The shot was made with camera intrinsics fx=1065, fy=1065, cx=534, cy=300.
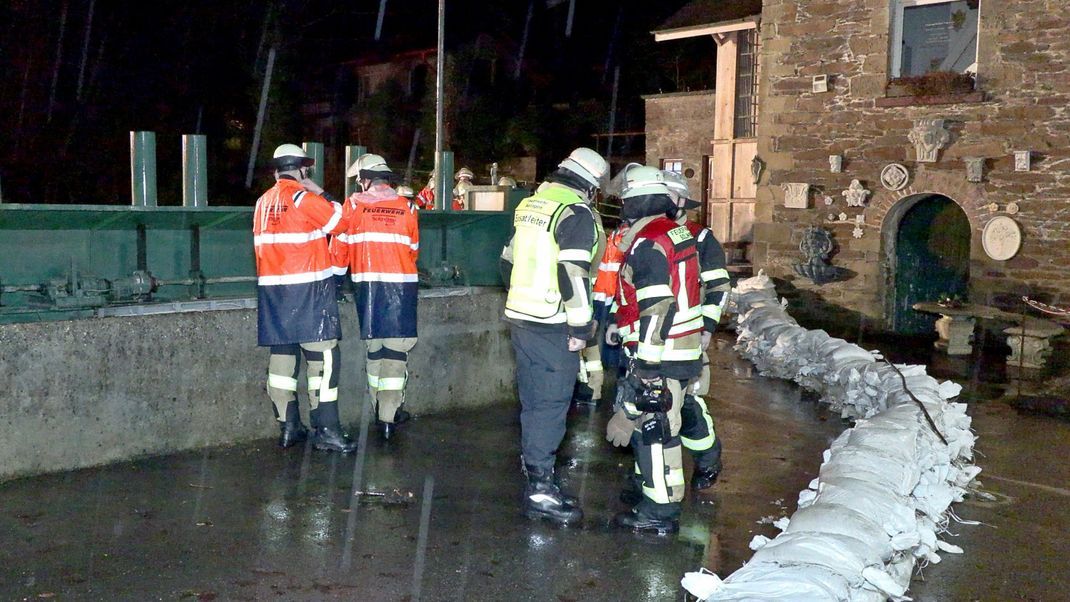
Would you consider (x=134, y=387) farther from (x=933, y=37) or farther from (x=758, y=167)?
(x=933, y=37)

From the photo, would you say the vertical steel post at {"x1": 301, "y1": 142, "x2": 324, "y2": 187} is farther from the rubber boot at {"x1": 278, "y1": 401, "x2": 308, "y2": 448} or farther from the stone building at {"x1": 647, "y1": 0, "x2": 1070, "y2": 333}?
the stone building at {"x1": 647, "y1": 0, "x2": 1070, "y2": 333}

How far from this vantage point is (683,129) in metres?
24.0

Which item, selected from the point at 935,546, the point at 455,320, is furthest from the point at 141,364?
the point at 935,546

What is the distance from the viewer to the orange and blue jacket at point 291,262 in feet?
21.6

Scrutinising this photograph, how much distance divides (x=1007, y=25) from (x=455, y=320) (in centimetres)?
1030

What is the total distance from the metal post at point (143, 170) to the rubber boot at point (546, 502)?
11.3 ft

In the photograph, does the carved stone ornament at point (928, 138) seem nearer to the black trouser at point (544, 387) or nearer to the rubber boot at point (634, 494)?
the rubber boot at point (634, 494)

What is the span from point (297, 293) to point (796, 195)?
1194 cm

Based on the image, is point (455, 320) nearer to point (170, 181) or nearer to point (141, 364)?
point (141, 364)

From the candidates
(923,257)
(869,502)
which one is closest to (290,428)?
(869,502)

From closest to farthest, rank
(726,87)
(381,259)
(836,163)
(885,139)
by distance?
1. (381,259)
2. (885,139)
3. (836,163)
4. (726,87)

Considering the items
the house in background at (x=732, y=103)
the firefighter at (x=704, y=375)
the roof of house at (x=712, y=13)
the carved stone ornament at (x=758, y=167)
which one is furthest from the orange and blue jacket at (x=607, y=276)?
the roof of house at (x=712, y=13)

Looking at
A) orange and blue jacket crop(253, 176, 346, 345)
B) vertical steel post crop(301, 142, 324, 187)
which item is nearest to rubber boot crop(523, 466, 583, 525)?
orange and blue jacket crop(253, 176, 346, 345)

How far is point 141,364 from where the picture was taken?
644 centimetres
